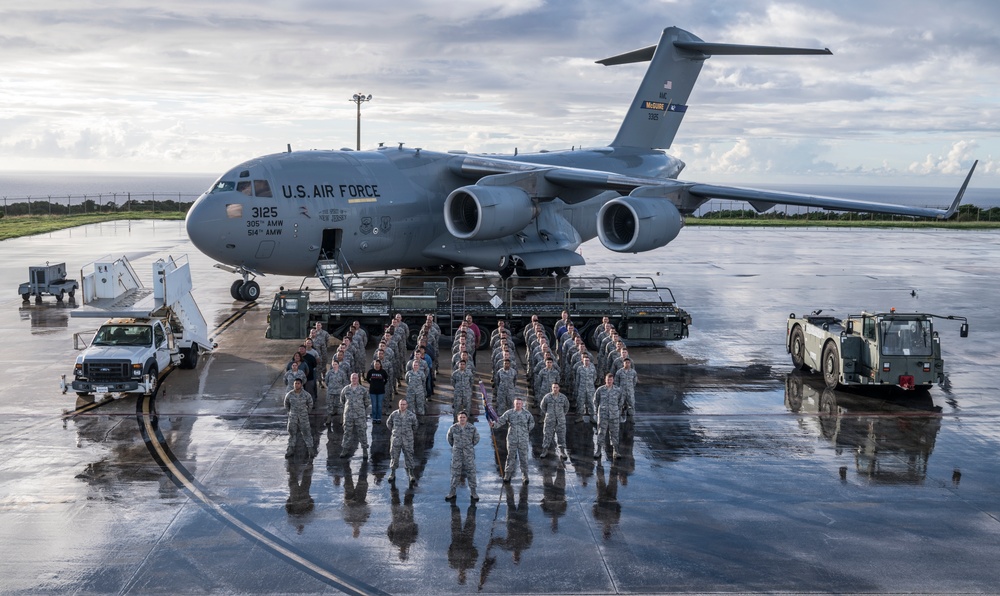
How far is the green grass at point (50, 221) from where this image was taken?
2037 inches

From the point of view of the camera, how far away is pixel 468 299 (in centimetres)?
2147

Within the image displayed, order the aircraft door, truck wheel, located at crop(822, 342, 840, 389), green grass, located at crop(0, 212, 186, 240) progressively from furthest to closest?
green grass, located at crop(0, 212, 186, 240) → the aircraft door → truck wheel, located at crop(822, 342, 840, 389)

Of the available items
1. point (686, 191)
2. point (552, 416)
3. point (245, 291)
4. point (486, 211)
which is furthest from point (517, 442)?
point (245, 291)

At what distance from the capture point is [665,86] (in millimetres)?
33625

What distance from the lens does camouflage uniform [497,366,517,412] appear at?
1495 cm

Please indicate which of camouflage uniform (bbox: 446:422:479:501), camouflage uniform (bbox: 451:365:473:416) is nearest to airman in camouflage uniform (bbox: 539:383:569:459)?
camouflage uniform (bbox: 451:365:473:416)

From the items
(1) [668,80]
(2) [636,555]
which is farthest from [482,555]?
(1) [668,80]

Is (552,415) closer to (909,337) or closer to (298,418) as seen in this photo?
(298,418)

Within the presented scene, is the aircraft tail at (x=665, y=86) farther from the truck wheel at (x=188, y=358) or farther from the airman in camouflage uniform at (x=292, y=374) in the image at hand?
the airman in camouflage uniform at (x=292, y=374)

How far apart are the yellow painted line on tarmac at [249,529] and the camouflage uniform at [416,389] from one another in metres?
3.58

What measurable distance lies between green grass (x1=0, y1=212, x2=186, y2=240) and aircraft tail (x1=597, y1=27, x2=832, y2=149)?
32751mm

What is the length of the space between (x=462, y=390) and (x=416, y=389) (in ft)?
2.32

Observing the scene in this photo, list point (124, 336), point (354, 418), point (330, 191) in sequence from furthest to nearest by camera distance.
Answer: point (330, 191)
point (124, 336)
point (354, 418)

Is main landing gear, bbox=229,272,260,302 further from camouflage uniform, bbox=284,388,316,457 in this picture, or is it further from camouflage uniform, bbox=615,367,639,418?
camouflage uniform, bbox=615,367,639,418
